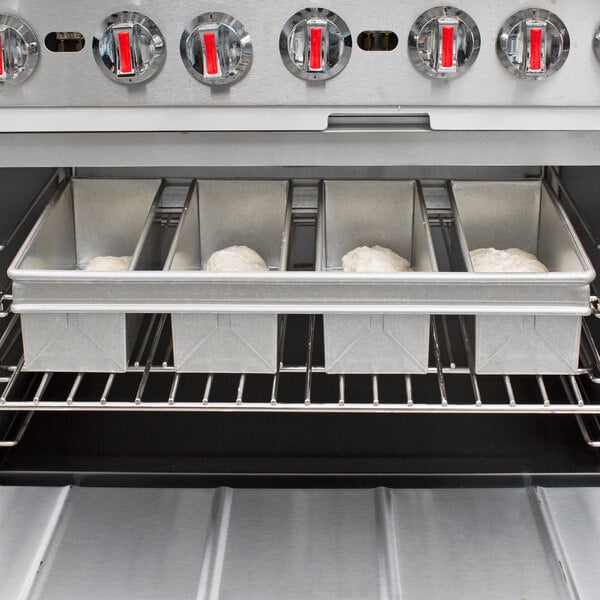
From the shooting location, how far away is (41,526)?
1638 millimetres

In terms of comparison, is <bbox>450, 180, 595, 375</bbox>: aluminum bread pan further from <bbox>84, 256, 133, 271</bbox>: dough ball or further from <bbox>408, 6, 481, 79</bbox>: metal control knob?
<bbox>84, 256, 133, 271</bbox>: dough ball

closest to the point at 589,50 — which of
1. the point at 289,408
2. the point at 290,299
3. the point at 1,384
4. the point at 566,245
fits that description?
the point at 566,245

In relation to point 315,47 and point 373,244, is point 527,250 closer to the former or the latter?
point 373,244

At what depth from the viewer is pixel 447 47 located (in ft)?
4.03

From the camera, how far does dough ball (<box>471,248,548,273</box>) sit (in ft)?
5.01

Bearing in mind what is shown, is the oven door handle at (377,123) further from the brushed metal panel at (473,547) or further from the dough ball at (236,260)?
the brushed metal panel at (473,547)

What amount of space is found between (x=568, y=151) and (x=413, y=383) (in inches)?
25.3

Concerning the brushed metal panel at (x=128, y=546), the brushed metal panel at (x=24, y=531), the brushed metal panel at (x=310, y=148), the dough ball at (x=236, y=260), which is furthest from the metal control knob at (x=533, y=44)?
the brushed metal panel at (x=24, y=531)

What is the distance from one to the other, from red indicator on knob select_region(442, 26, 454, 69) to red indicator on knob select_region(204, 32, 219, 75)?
295 millimetres

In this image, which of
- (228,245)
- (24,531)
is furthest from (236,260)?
(24,531)

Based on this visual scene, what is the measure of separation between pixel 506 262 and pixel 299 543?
0.58 m

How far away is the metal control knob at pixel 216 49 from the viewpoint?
1225 mm

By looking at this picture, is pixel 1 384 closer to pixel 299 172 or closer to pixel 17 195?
pixel 17 195

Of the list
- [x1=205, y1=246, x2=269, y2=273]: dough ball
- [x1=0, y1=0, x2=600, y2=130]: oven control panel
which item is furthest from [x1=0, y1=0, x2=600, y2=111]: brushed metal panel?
[x1=205, y1=246, x2=269, y2=273]: dough ball
